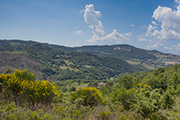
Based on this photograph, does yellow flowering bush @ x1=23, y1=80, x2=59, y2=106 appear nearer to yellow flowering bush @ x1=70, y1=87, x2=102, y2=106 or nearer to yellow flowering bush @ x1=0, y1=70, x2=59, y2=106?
yellow flowering bush @ x1=0, y1=70, x2=59, y2=106

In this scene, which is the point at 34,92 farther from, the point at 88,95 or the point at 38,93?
the point at 88,95

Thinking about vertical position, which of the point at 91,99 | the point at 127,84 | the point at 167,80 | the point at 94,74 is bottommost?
the point at 94,74

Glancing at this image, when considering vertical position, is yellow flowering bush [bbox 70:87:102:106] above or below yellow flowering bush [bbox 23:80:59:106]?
below

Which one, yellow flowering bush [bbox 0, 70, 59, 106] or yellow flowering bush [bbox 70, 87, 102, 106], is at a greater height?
yellow flowering bush [bbox 0, 70, 59, 106]

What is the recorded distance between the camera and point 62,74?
148 metres

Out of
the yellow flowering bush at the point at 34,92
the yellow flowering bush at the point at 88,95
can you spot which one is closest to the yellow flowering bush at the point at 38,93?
the yellow flowering bush at the point at 34,92

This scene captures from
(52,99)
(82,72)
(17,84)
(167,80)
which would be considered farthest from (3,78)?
(82,72)

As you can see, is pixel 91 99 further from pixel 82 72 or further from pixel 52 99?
pixel 82 72

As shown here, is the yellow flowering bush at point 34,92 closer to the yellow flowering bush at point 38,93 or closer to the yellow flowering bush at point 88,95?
the yellow flowering bush at point 38,93

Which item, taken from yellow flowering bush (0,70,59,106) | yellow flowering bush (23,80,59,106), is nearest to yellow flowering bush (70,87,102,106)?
yellow flowering bush (0,70,59,106)

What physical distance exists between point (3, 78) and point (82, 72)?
6170 inches

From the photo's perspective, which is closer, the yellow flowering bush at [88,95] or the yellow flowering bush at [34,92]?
the yellow flowering bush at [34,92]

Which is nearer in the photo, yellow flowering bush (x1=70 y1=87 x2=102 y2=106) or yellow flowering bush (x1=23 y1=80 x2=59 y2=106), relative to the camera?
yellow flowering bush (x1=23 y1=80 x2=59 y2=106)

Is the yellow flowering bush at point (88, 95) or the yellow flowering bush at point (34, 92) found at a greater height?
the yellow flowering bush at point (34, 92)
